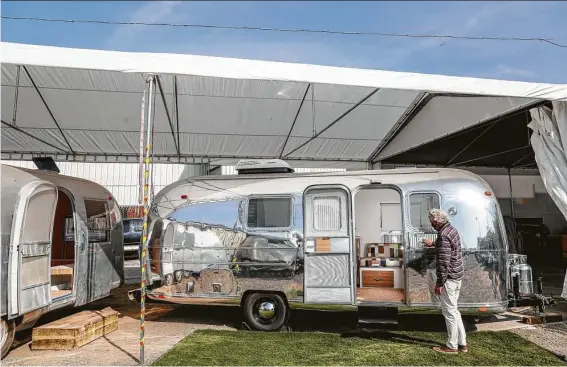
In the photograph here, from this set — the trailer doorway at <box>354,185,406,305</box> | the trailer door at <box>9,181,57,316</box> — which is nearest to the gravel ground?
the trailer doorway at <box>354,185,406,305</box>

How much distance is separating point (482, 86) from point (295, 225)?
3530mm

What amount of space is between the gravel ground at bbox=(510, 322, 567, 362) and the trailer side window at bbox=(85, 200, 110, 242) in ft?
22.6

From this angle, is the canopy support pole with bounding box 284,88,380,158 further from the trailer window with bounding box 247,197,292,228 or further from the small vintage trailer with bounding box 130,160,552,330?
the trailer window with bounding box 247,197,292,228

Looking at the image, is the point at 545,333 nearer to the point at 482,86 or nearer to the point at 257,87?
the point at 482,86

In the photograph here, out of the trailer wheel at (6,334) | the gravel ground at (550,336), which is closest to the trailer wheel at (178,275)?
the trailer wheel at (6,334)

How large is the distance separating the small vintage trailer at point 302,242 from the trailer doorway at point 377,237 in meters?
0.10

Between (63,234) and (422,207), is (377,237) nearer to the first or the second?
(422,207)

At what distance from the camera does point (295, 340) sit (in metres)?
6.07

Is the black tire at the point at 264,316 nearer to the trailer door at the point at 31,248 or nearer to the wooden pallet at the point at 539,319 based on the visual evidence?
the trailer door at the point at 31,248

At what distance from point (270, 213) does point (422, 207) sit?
90.7 inches

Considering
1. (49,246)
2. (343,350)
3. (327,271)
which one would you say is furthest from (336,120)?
(49,246)

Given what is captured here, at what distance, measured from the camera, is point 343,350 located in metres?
5.58

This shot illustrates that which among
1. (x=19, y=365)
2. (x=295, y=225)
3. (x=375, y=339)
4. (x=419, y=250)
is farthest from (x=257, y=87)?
(x=19, y=365)

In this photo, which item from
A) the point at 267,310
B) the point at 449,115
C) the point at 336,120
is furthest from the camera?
the point at 336,120
